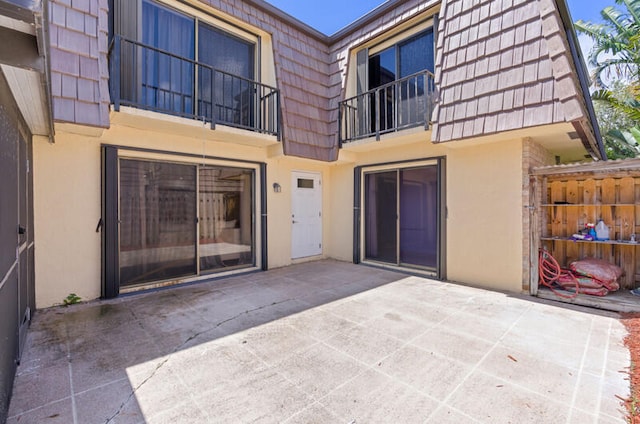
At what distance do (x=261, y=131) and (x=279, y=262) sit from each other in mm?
2944

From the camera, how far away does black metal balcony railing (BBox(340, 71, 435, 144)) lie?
575 centimetres

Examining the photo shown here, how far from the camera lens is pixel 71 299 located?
174 inches

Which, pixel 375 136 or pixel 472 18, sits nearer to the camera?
pixel 472 18

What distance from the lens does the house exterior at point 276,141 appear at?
4.02 m

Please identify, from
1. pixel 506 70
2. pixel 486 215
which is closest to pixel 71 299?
pixel 486 215

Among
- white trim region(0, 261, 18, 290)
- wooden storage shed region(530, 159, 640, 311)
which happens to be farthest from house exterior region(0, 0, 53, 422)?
wooden storage shed region(530, 159, 640, 311)

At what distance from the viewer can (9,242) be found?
243 centimetres

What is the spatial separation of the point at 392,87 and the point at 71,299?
23.2 ft

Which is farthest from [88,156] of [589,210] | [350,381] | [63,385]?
[589,210]

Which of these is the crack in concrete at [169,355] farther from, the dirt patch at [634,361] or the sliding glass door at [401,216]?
the dirt patch at [634,361]

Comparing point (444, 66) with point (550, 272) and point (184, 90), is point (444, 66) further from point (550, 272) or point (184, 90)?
point (184, 90)

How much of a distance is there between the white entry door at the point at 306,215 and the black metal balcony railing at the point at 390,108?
1.39 metres

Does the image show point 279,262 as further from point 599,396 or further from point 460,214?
point 599,396

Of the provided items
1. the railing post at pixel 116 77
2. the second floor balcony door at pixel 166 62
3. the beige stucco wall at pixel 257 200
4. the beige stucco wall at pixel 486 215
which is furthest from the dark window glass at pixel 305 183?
the railing post at pixel 116 77
